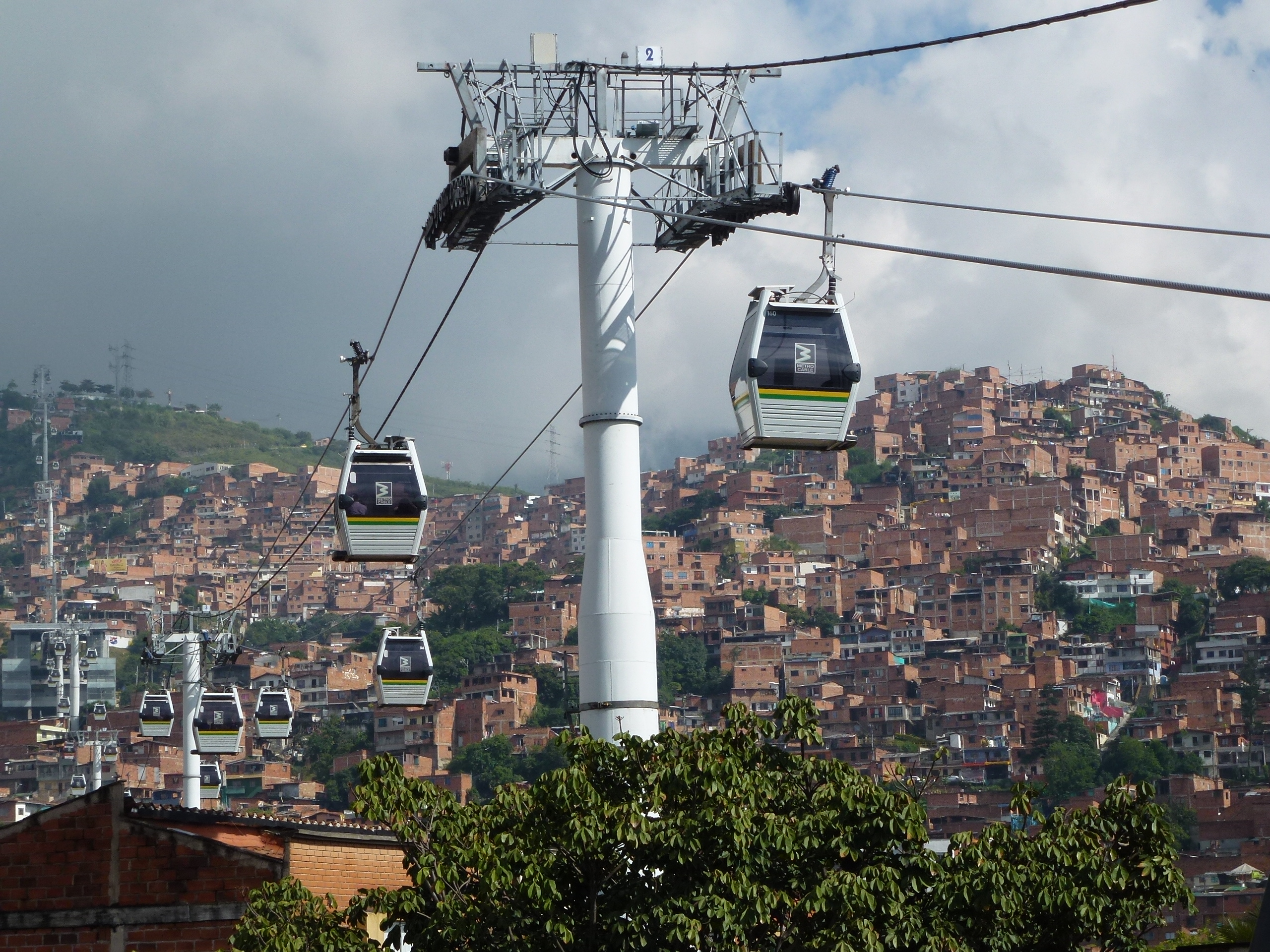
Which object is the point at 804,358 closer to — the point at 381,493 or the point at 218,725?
the point at 381,493

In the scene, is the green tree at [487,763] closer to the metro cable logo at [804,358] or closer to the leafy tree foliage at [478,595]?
the leafy tree foliage at [478,595]

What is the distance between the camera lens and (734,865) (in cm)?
603

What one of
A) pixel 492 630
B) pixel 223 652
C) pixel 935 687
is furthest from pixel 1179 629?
pixel 223 652

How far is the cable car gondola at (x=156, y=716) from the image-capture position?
25609mm

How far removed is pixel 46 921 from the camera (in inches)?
385

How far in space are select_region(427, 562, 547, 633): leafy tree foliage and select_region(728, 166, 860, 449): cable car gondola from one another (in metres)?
108

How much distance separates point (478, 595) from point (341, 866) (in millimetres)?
105252

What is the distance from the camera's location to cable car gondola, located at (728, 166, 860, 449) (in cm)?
661

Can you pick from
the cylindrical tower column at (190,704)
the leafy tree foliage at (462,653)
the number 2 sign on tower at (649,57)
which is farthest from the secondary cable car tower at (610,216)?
the leafy tree foliage at (462,653)

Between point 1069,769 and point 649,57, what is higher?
point 649,57

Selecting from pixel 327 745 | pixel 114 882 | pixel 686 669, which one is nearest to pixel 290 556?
pixel 327 745

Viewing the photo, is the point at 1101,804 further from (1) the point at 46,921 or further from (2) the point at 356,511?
(1) the point at 46,921

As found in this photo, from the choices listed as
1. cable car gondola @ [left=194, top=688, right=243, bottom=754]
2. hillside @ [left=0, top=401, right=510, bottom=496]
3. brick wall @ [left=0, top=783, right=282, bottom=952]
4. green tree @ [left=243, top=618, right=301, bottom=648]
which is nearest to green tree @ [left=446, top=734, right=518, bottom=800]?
green tree @ [left=243, top=618, right=301, bottom=648]

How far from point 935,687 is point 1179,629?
60.0 ft
